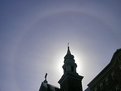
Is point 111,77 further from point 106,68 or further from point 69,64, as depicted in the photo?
point 69,64

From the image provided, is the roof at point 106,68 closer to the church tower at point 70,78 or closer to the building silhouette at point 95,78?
the building silhouette at point 95,78

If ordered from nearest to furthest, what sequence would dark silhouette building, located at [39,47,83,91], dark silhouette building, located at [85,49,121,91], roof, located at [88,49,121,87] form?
dark silhouette building, located at [85,49,121,91]
roof, located at [88,49,121,87]
dark silhouette building, located at [39,47,83,91]

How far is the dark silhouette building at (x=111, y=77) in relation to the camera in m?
42.2

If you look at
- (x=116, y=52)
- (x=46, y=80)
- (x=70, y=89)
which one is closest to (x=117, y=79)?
(x=116, y=52)

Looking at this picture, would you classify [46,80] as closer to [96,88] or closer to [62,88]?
[62,88]

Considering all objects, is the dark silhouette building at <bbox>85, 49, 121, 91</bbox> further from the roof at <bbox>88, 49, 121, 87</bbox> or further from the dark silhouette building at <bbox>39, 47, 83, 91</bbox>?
the dark silhouette building at <bbox>39, 47, 83, 91</bbox>

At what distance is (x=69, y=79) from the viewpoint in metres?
57.2

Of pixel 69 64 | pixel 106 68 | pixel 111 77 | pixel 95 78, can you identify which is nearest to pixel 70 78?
pixel 69 64

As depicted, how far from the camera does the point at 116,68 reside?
4319cm

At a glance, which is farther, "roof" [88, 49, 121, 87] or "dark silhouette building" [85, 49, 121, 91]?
"roof" [88, 49, 121, 87]

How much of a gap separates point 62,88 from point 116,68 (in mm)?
20714

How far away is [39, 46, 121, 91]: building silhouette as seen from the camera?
42956 mm

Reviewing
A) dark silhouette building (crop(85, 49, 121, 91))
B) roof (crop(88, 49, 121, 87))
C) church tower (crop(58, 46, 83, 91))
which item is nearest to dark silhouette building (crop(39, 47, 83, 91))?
church tower (crop(58, 46, 83, 91))

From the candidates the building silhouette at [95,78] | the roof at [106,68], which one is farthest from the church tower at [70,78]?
the roof at [106,68]
